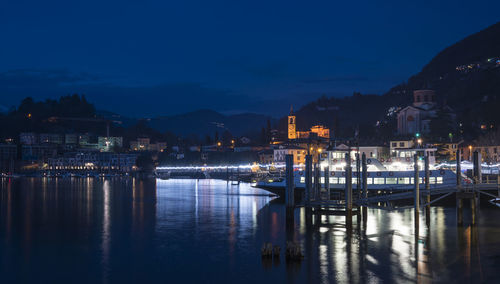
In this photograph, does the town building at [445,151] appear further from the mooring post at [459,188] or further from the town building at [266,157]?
the town building at [266,157]

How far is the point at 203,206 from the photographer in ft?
209

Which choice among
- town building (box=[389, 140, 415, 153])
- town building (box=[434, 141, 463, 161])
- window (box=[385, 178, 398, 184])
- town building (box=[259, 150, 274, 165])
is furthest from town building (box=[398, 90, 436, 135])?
town building (box=[259, 150, 274, 165])

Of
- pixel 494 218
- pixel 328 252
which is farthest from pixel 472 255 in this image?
pixel 494 218

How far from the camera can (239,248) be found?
3425 cm

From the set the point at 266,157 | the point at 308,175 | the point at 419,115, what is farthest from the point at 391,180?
the point at 266,157

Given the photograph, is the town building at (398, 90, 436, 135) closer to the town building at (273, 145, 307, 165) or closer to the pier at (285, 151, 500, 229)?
the town building at (273, 145, 307, 165)

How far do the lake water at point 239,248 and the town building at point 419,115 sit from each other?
65.0 meters

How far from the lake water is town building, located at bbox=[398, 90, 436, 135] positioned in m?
65.0

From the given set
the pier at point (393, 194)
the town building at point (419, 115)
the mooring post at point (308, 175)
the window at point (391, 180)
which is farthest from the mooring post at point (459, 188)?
the town building at point (419, 115)

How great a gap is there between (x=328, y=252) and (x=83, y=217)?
30458 millimetres

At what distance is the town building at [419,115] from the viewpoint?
11590cm

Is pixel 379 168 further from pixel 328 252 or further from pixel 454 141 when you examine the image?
pixel 454 141

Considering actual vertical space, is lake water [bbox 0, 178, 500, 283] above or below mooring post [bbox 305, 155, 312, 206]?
below

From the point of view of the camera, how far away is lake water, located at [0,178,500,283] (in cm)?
2680
